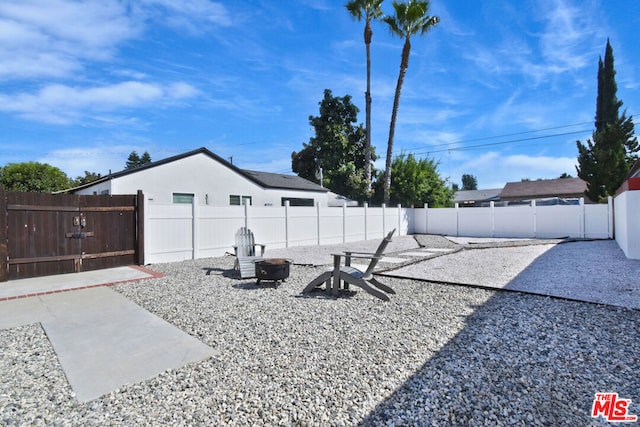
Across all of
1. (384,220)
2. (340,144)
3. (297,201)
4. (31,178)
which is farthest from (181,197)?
(31,178)

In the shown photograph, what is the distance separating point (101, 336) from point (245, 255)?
4078 mm

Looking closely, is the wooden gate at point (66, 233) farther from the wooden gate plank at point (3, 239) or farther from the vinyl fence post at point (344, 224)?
the vinyl fence post at point (344, 224)

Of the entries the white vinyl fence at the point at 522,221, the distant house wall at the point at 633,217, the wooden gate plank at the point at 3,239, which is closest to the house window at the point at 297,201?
the white vinyl fence at the point at 522,221

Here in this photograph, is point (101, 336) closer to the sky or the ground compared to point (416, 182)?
closer to the ground

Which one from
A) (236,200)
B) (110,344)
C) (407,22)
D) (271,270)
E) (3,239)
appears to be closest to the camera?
(110,344)

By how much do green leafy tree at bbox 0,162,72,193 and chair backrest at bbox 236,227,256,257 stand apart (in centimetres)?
2870

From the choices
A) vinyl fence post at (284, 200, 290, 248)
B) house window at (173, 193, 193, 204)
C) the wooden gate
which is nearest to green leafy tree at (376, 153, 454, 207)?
vinyl fence post at (284, 200, 290, 248)

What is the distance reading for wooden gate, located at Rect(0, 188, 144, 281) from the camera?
271 inches

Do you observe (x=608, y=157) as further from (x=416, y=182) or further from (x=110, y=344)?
(x=110, y=344)

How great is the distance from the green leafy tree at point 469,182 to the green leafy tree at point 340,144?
7230cm

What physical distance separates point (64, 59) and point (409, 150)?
19.2m

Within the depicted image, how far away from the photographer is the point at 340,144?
25.4 m

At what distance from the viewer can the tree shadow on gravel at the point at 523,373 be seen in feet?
7.17

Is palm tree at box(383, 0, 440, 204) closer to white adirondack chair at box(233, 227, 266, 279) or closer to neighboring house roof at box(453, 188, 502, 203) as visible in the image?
white adirondack chair at box(233, 227, 266, 279)
